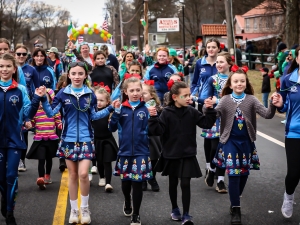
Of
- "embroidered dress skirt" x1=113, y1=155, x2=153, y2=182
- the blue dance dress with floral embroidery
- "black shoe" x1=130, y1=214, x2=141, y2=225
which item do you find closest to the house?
the blue dance dress with floral embroidery

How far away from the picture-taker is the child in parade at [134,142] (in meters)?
5.76

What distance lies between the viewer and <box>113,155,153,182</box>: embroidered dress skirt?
5742mm

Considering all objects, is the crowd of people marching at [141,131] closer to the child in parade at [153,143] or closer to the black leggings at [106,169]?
the child in parade at [153,143]

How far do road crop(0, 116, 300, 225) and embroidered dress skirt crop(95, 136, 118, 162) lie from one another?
0.47 m

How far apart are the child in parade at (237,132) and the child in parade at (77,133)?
1.35 m

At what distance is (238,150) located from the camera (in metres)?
6.00

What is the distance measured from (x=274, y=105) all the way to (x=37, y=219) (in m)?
2.99

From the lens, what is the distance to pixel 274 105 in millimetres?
5730

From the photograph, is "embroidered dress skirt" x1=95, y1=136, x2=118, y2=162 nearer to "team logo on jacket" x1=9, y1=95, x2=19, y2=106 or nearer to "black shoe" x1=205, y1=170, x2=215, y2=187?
"black shoe" x1=205, y1=170, x2=215, y2=187

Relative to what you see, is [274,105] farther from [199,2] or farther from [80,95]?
[199,2]

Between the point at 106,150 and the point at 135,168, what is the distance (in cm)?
167

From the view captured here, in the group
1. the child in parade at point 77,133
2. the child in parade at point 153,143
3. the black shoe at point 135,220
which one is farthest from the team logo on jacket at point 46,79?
the black shoe at point 135,220

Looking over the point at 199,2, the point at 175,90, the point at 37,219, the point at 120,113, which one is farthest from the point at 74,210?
the point at 199,2

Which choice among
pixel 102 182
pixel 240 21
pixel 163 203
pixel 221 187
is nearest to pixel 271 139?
pixel 221 187
